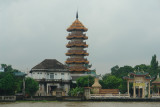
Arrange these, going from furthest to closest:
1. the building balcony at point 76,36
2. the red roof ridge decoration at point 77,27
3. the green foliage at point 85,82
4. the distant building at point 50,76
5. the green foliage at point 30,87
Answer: the red roof ridge decoration at point 77,27 < the building balcony at point 76,36 < the distant building at point 50,76 < the green foliage at point 85,82 < the green foliage at point 30,87

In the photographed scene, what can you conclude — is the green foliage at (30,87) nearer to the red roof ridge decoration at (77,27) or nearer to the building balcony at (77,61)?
the building balcony at (77,61)

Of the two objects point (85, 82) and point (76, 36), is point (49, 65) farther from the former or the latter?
point (76, 36)

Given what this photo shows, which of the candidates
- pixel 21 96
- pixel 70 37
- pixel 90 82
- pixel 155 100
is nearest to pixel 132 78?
pixel 155 100

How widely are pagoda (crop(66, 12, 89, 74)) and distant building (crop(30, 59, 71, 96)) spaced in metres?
7.84

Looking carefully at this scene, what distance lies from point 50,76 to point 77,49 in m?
14.6

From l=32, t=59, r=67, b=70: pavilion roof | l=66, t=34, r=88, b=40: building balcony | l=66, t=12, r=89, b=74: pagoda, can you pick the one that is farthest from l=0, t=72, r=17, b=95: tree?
l=66, t=34, r=88, b=40: building balcony

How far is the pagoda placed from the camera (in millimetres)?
101625

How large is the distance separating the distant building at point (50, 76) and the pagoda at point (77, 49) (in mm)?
7841

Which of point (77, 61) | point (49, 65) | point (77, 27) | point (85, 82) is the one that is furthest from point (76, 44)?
point (85, 82)

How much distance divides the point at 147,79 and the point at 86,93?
48.6 ft

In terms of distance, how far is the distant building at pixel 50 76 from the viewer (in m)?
91.1

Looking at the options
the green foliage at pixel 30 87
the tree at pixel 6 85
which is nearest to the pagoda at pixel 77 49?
the green foliage at pixel 30 87

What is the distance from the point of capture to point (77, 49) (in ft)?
340

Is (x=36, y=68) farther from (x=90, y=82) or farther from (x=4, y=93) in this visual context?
(x=4, y=93)
